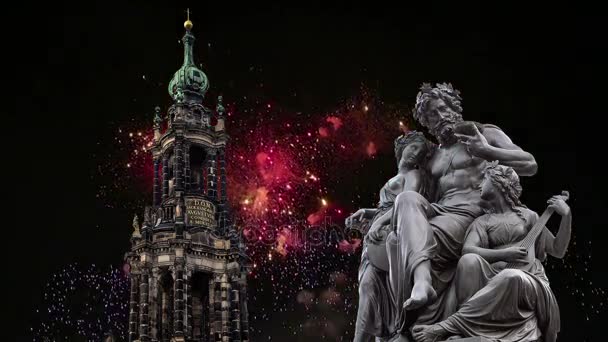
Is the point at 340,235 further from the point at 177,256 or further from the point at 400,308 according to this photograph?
the point at 400,308

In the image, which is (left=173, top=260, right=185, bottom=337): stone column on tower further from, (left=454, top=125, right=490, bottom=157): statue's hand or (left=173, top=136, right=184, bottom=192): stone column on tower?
(left=454, top=125, right=490, bottom=157): statue's hand

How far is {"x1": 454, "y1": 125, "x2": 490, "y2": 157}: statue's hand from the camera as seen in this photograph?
32.1 feet

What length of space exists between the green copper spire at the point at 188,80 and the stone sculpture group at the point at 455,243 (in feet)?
211

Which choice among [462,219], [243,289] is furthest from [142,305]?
[462,219]

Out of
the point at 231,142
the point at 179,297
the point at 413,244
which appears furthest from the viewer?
the point at 231,142

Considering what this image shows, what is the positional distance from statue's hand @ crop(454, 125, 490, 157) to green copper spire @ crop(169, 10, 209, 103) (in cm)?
6470

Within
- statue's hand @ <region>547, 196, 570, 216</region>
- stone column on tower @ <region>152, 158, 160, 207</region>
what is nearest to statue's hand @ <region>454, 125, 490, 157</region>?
statue's hand @ <region>547, 196, 570, 216</region>

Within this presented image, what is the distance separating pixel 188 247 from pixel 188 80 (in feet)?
51.6

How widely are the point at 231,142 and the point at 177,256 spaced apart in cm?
1211

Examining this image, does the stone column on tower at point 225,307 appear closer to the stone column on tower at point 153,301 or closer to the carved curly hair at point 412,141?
the stone column on tower at point 153,301

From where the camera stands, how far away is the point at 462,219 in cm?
952

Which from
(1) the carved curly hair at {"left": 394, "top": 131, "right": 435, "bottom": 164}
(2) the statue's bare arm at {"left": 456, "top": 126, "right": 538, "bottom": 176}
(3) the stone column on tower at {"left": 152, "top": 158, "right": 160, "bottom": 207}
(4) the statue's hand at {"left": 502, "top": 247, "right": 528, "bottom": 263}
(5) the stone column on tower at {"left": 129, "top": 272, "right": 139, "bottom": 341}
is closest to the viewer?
(4) the statue's hand at {"left": 502, "top": 247, "right": 528, "bottom": 263}

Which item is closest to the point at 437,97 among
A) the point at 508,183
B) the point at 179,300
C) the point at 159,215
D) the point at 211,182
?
the point at 508,183

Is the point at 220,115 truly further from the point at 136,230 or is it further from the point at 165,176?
the point at 136,230
